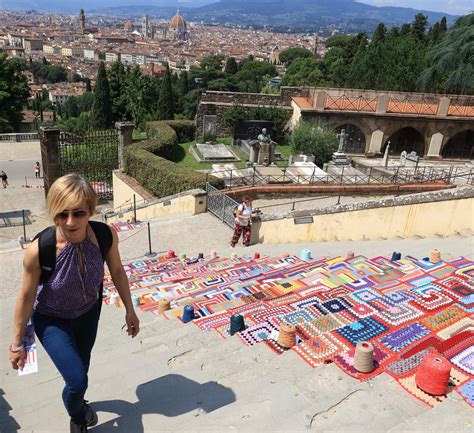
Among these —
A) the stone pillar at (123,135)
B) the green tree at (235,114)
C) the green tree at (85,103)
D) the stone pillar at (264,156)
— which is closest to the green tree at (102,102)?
the green tree at (235,114)

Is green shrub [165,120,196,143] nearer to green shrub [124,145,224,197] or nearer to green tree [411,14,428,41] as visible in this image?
green shrub [124,145,224,197]

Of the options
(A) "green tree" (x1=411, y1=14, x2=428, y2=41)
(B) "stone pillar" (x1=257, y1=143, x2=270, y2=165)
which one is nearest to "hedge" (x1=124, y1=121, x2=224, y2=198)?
(B) "stone pillar" (x1=257, y1=143, x2=270, y2=165)

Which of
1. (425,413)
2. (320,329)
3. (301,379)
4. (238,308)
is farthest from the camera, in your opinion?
(238,308)

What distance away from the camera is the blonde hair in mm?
2607

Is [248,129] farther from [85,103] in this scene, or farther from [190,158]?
[85,103]

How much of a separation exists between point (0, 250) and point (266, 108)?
64.8 feet

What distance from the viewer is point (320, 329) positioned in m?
4.82

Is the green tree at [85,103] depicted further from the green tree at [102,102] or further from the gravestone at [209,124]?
the gravestone at [209,124]

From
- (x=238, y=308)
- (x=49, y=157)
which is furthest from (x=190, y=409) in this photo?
(x=49, y=157)

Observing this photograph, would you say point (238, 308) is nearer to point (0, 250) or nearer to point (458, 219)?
point (458, 219)

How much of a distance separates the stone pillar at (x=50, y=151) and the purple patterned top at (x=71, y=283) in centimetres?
1780

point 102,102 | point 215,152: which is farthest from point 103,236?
point 102,102

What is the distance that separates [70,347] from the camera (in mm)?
2857

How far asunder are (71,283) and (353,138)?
25308 millimetres
